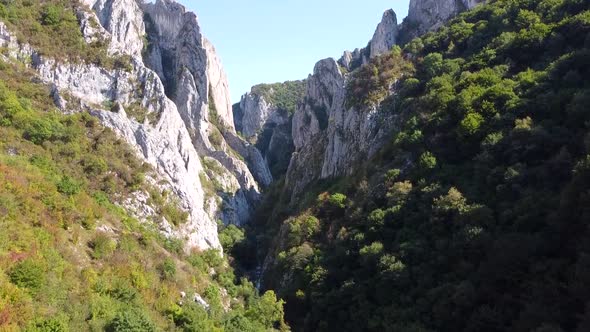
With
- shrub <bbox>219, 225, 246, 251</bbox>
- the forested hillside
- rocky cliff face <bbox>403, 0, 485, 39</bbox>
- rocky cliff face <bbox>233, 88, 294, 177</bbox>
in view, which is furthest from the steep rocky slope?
the forested hillside

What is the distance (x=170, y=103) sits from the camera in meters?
57.0

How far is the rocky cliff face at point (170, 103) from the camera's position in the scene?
44.1 meters

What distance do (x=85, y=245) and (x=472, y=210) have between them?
23.5m

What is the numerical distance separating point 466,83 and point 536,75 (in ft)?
20.7

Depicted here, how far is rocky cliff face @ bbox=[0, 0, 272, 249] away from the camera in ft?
145

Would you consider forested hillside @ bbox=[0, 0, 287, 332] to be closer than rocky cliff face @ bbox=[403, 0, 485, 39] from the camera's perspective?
Yes

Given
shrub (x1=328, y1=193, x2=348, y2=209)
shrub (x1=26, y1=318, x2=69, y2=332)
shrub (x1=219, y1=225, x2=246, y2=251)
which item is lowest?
shrub (x1=26, y1=318, x2=69, y2=332)

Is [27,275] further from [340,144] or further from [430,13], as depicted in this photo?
[430,13]

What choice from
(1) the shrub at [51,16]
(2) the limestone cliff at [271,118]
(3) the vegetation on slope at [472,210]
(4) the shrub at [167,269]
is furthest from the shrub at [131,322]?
(2) the limestone cliff at [271,118]

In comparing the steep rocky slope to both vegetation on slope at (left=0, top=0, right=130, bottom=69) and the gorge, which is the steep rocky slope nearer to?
the gorge

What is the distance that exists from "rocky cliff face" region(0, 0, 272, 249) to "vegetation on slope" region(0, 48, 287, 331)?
284 cm

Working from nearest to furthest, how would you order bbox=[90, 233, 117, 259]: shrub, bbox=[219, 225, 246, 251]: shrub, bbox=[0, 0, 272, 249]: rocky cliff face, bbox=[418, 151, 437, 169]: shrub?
bbox=[90, 233, 117, 259]: shrub, bbox=[418, 151, 437, 169]: shrub, bbox=[0, 0, 272, 249]: rocky cliff face, bbox=[219, 225, 246, 251]: shrub

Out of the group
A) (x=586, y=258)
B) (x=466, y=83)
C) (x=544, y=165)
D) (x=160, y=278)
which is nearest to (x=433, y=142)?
(x=466, y=83)

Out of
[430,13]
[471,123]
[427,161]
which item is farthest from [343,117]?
[430,13]
